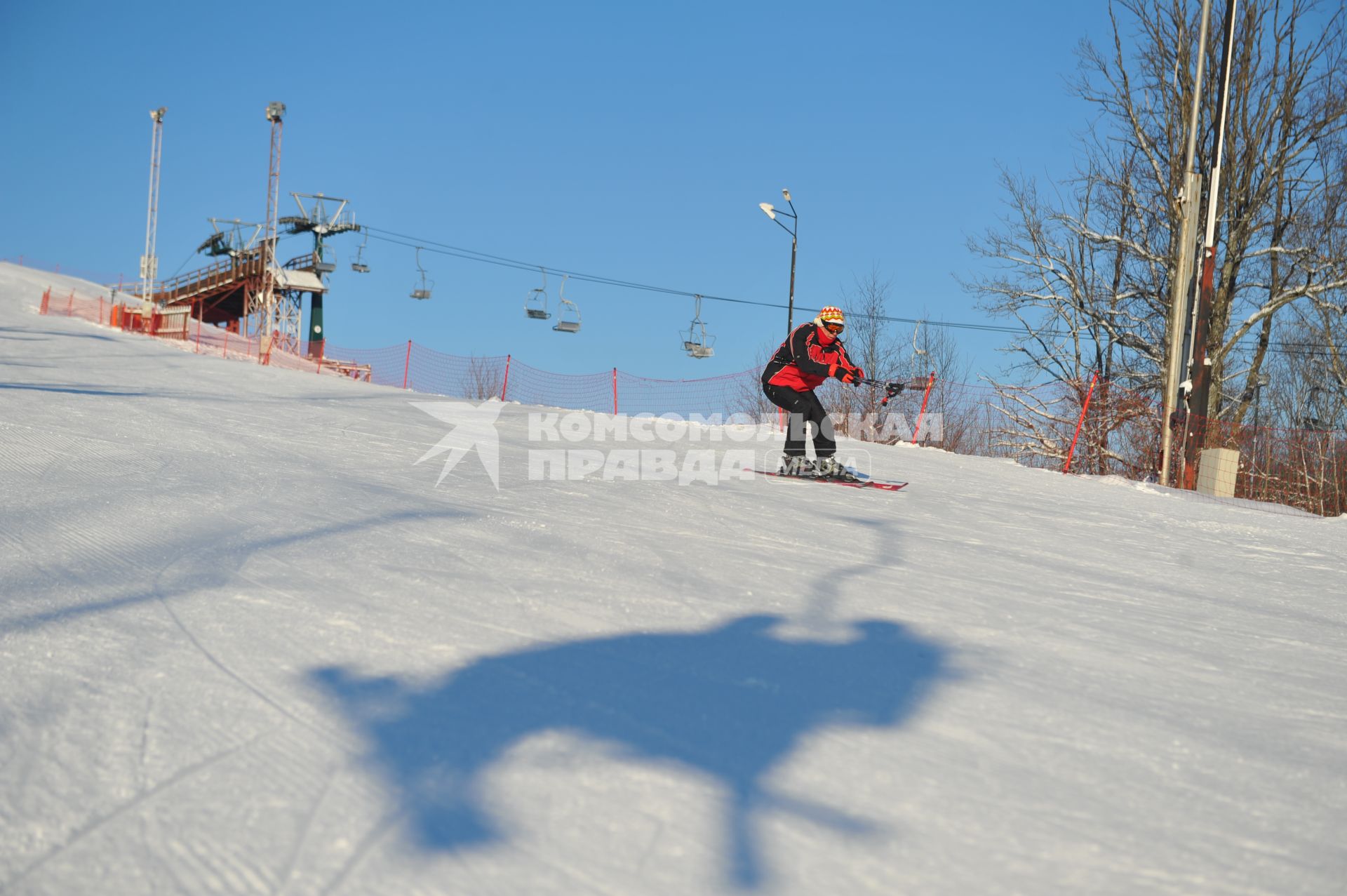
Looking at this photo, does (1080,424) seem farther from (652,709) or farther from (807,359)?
(652,709)

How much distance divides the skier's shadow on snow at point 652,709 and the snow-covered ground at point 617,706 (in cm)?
1

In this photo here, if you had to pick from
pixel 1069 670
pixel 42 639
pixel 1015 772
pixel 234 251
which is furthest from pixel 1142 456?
pixel 234 251

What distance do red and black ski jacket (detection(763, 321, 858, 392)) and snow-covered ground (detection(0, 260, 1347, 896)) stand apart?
138 inches

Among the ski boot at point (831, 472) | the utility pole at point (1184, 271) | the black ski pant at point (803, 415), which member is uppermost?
the utility pole at point (1184, 271)

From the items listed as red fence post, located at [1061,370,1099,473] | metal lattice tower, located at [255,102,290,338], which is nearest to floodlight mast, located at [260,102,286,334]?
metal lattice tower, located at [255,102,290,338]

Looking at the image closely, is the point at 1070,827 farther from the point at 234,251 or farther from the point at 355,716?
the point at 234,251

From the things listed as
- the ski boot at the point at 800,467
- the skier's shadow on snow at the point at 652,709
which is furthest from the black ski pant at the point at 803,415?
the skier's shadow on snow at the point at 652,709

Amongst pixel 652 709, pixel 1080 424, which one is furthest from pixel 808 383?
pixel 1080 424

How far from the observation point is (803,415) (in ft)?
33.7

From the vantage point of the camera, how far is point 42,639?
3381 mm

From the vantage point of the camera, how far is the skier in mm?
9922

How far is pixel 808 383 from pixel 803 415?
37 centimetres

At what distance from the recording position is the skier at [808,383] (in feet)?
32.6

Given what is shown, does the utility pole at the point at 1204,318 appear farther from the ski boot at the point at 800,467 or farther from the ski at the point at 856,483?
the ski boot at the point at 800,467
